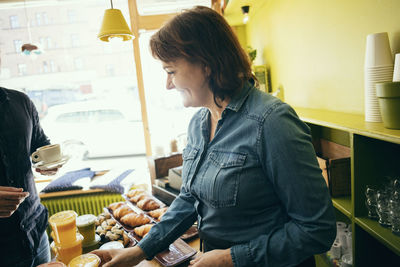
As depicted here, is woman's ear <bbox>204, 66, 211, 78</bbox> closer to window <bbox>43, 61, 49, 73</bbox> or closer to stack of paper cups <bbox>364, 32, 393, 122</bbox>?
stack of paper cups <bbox>364, 32, 393, 122</bbox>

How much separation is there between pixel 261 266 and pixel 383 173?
68cm

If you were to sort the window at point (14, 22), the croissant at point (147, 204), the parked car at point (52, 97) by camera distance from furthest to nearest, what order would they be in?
1. the parked car at point (52, 97)
2. the window at point (14, 22)
3. the croissant at point (147, 204)

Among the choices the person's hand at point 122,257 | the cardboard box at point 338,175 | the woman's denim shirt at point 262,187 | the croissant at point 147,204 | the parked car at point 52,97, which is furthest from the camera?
the parked car at point 52,97

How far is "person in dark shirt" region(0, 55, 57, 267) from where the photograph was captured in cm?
153

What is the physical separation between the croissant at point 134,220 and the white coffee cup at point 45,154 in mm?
532

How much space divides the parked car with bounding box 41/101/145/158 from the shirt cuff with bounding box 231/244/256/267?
316 centimetres

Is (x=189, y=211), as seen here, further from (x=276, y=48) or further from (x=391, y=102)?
(x=276, y=48)

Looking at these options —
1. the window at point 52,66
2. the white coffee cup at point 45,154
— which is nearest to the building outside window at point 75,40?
the window at point 52,66

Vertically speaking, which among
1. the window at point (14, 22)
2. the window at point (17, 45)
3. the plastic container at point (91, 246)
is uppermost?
the window at point (14, 22)

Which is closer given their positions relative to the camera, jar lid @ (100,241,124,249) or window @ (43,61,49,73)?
jar lid @ (100,241,124,249)

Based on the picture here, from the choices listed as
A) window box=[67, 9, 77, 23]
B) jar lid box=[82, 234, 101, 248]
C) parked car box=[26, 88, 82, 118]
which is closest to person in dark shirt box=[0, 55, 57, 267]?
jar lid box=[82, 234, 101, 248]

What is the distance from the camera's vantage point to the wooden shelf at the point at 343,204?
128 cm

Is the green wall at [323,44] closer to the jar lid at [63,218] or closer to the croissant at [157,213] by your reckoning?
the croissant at [157,213]

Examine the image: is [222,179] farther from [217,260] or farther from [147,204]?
[147,204]
